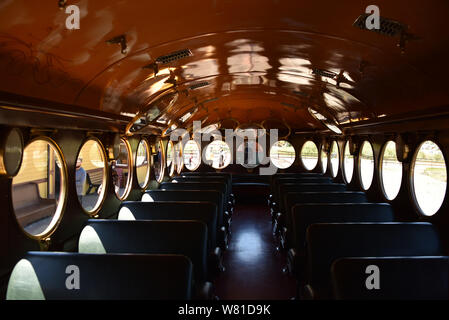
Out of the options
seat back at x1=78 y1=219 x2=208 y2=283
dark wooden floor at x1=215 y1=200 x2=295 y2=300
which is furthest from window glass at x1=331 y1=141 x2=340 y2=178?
seat back at x1=78 y1=219 x2=208 y2=283

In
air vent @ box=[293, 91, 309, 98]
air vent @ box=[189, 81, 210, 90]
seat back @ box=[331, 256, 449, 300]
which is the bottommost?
seat back @ box=[331, 256, 449, 300]

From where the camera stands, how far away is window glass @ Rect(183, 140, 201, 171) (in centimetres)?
1078

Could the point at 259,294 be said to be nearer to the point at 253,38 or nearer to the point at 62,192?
the point at 62,192

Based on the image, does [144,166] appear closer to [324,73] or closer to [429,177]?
[324,73]

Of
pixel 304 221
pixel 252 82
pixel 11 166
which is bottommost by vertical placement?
pixel 304 221

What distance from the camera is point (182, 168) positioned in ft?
35.0

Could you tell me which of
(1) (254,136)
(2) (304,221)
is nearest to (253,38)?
(2) (304,221)

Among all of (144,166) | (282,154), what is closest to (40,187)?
(144,166)

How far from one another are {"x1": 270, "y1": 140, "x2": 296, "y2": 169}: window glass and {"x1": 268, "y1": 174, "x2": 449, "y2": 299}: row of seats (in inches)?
208

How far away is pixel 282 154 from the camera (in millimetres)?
10648

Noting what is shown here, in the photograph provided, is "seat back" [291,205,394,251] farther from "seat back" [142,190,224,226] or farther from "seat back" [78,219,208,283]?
"seat back" [142,190,224,226]

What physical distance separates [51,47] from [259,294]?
147 inches

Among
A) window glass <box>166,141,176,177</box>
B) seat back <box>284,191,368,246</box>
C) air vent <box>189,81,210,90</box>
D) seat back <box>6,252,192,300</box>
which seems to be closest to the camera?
seat back <box>6,252,192,300</box>

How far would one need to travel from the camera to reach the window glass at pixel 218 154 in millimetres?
10773
